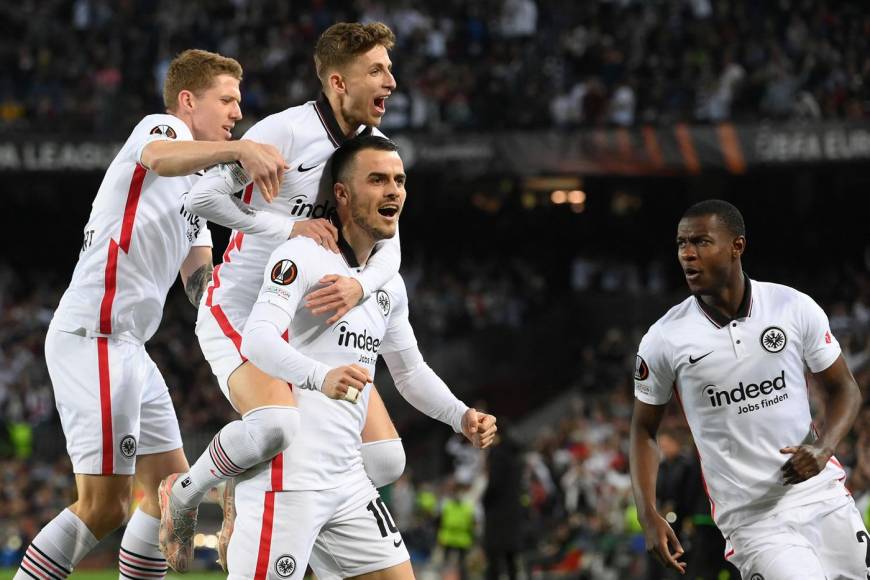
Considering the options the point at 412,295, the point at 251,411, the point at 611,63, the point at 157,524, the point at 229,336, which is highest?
the point at 611,63

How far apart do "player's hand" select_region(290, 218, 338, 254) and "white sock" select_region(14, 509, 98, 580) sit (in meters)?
1.81

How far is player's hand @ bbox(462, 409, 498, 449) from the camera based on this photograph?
18.5 ft

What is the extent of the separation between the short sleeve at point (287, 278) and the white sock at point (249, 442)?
392 millimetres

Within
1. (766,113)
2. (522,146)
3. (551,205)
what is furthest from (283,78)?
(766,113)

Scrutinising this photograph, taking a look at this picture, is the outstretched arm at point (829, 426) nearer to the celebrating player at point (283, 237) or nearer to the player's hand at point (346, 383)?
the celebrating player at point (283, 237)

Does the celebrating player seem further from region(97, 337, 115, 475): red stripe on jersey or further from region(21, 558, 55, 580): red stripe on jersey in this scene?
region(21, 558, 55, 580): red stripe on jersey

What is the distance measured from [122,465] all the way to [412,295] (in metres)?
18.3

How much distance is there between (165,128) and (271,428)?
167cm

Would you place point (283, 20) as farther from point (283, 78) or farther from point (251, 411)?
point (251, 411)

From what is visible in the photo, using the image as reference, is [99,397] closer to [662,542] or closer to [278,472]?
[278,472]

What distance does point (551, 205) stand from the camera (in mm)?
26422

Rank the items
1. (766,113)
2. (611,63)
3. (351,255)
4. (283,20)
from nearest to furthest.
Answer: (351,255), (766,113), (611,63), (283,20)

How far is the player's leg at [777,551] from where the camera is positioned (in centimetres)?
557

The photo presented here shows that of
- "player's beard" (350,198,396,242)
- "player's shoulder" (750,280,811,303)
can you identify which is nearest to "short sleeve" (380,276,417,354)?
"player's beard" (350,198,396,242)
